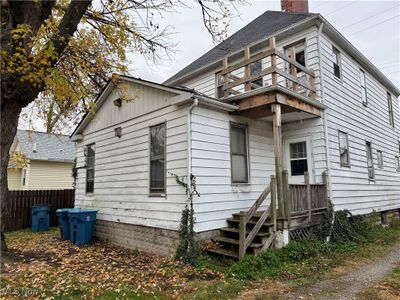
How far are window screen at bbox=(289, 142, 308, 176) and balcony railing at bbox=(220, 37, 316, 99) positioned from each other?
1598 mm

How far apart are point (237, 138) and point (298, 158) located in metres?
2.42

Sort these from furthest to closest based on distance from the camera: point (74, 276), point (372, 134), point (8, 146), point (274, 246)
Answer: point (372, 134) → point (274, 246) → point (8, 146) → point (74, 276)

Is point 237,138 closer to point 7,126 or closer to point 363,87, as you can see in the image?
point 7,126

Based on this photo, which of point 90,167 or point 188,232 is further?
point 90,167

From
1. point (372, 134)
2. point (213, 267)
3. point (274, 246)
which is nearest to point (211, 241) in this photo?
point (213, 267)

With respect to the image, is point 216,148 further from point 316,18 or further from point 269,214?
point 316,18

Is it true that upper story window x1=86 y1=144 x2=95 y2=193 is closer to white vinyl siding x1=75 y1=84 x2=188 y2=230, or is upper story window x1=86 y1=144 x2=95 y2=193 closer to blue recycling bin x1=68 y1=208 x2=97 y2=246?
white vinyl siding x1=75 y1=84 x2=188 y2=230

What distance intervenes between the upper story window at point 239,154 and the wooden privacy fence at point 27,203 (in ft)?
31.3

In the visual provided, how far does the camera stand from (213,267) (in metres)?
6.04

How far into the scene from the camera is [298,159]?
30.0 feet

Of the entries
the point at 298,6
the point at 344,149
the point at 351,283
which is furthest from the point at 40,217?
the point at 298,6

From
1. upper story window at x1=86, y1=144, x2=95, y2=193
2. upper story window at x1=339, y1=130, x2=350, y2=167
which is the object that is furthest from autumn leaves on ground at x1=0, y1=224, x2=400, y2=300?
upper story window at x1=86, y1=144, x2=95, y2=193

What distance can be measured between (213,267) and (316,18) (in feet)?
24.8

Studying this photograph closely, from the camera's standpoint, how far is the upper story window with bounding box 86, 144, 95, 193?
10.8 m
